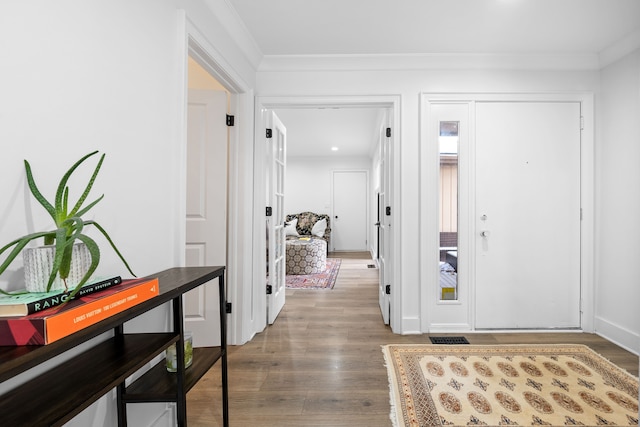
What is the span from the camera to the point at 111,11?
1115 millimetres

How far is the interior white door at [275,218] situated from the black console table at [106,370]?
4.51 ft

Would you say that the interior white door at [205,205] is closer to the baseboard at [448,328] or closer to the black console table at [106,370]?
the black console table at [106,370]

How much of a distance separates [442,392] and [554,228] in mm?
1863

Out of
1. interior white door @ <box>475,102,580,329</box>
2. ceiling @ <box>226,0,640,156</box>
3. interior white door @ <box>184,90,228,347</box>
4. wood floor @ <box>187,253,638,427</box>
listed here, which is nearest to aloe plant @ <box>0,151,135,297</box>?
wood floor @ <box>187,253,638,427</box>

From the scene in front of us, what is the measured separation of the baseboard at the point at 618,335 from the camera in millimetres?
2291

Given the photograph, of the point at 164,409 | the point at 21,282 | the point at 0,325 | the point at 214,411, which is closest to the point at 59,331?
the point at 0,325

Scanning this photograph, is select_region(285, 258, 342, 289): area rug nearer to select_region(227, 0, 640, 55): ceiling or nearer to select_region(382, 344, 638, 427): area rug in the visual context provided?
select_region(382, 344, 638, 427): area rug

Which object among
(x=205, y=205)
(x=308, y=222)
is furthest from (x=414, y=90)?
(x=308, y=222)

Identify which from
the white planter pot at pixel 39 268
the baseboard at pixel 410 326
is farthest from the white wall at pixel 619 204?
the white planter pot at pixel 39 268

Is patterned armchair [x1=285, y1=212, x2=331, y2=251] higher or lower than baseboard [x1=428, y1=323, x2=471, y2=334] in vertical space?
higher

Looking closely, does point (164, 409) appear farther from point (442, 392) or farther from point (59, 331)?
point (442, 392)

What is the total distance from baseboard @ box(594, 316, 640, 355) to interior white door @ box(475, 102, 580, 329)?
17 centimetres

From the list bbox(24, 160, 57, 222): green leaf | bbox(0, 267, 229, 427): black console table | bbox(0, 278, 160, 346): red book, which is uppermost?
bbox(24, 160, 57, 222): green leaf

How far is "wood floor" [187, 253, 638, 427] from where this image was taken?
163 centimetres
